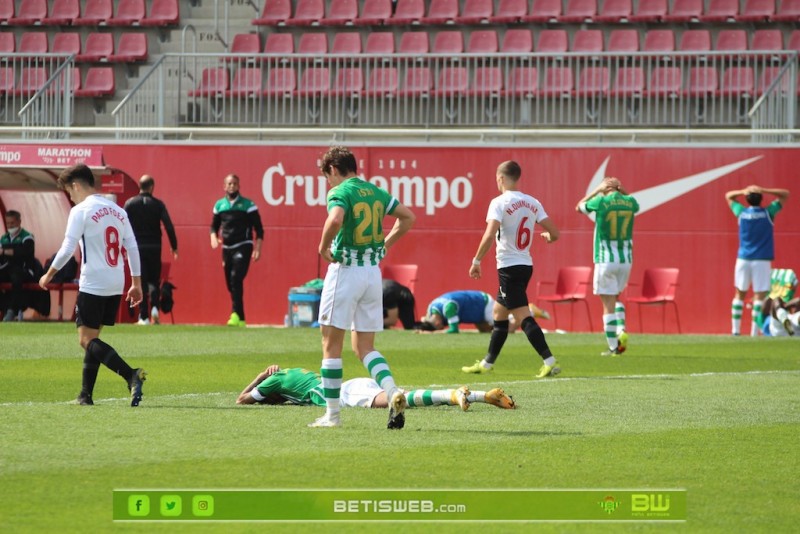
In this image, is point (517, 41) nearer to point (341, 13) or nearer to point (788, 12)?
point (341, 13)

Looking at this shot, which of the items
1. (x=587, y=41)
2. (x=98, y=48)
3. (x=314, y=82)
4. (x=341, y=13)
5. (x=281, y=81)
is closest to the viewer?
(x=314, y=82)

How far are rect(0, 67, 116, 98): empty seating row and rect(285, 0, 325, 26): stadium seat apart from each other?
3.81 m

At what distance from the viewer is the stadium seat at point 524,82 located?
24.5m

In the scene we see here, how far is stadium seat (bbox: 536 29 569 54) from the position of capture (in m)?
26.4

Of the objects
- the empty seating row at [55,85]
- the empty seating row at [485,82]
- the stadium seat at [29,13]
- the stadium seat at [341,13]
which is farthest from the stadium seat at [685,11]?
the stadium seat at [29,13]

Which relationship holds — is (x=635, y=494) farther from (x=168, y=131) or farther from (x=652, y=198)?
(x=168, y=131)

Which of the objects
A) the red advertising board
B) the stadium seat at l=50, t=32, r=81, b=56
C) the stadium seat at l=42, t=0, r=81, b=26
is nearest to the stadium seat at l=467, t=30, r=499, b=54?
the red advertising board

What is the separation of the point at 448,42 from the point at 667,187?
610 cm

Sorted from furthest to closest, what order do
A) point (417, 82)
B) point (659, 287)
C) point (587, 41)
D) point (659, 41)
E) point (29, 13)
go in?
point (29, 13) < point (587, 41) < point (659, 41) < point (417, 82) < point (659, 287)

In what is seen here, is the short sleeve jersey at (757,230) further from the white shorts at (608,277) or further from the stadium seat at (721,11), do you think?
the stadium seat at (721,11)

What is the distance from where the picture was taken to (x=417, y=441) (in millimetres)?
8805

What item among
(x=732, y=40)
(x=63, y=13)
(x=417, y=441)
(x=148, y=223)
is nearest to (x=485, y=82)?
(x=732, y=40)

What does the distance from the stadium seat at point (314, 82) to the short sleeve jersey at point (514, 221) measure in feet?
38.6

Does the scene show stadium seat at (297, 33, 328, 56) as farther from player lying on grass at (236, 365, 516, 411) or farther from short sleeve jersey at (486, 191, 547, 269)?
player lying on grass at (236, 365, 516, 411)
